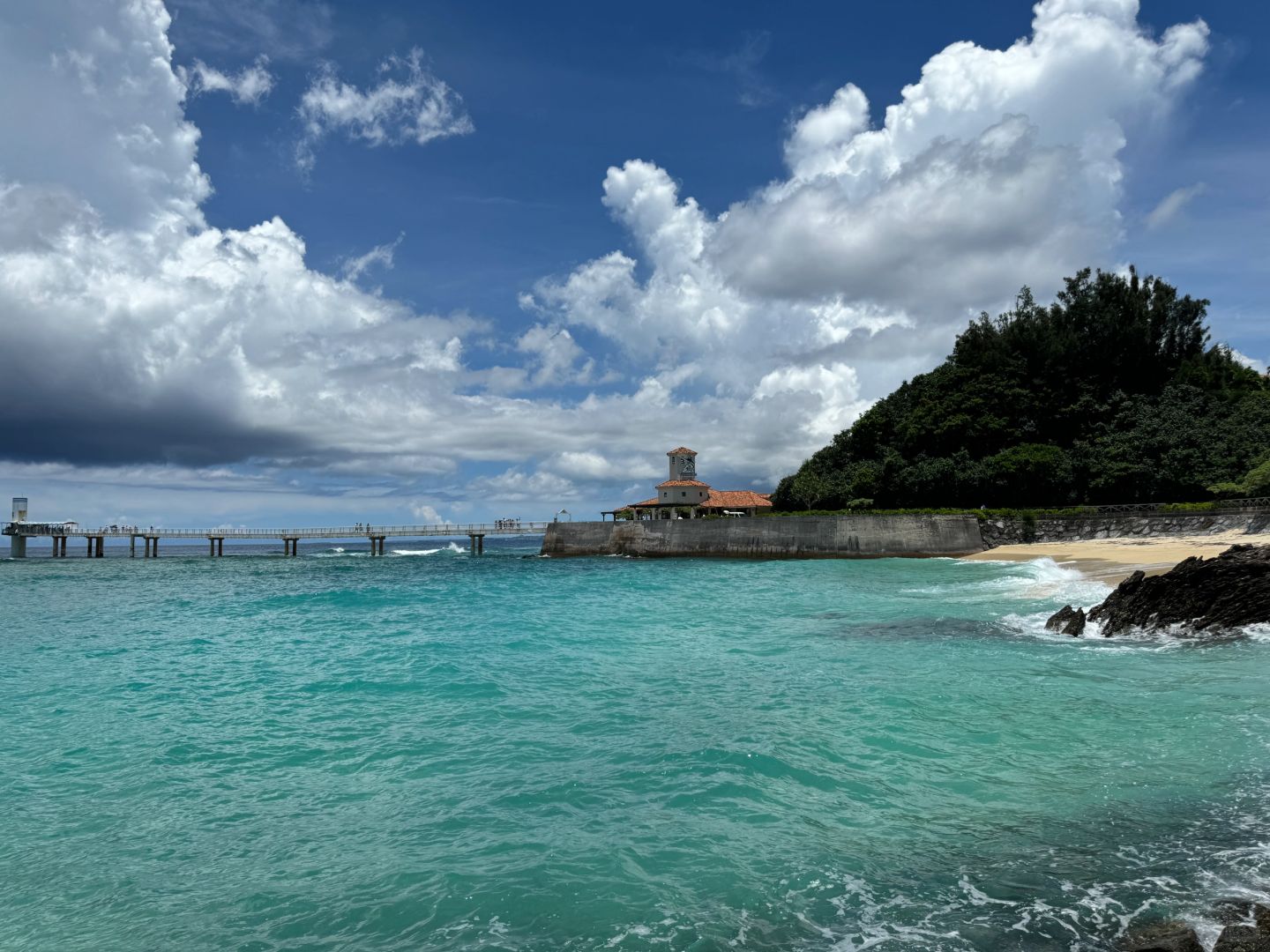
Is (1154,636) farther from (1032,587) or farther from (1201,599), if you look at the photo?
(1032,587)

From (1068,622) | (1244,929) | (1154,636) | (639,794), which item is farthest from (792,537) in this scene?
(1244,929)

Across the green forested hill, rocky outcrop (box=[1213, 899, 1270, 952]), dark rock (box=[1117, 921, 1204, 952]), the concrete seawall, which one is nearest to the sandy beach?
the concrete seawall

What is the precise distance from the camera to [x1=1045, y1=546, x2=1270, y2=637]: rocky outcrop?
1519 cm

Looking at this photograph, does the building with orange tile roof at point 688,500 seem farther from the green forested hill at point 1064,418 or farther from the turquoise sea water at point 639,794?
the turquoise sea water at point 639,794

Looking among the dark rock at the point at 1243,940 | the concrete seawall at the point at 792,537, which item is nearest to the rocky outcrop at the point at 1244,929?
the dark rock at the point at 1243,940

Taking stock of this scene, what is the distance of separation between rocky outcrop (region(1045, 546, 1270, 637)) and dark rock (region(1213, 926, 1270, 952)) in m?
12.7

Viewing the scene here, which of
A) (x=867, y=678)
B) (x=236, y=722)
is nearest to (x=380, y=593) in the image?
(x=236, y=722)

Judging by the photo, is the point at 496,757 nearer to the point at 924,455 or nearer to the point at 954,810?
the point at 954,810

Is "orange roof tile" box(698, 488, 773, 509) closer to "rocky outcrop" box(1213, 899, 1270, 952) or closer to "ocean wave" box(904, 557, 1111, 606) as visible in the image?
"ocean wave" box(904, 557, 1111, 606)

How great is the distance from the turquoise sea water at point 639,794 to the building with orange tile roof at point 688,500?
166 ft

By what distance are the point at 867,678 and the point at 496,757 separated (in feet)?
21.0

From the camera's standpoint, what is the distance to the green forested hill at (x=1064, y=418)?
152 ft

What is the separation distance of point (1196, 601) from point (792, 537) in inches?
1362

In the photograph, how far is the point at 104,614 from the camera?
25.4 meters
